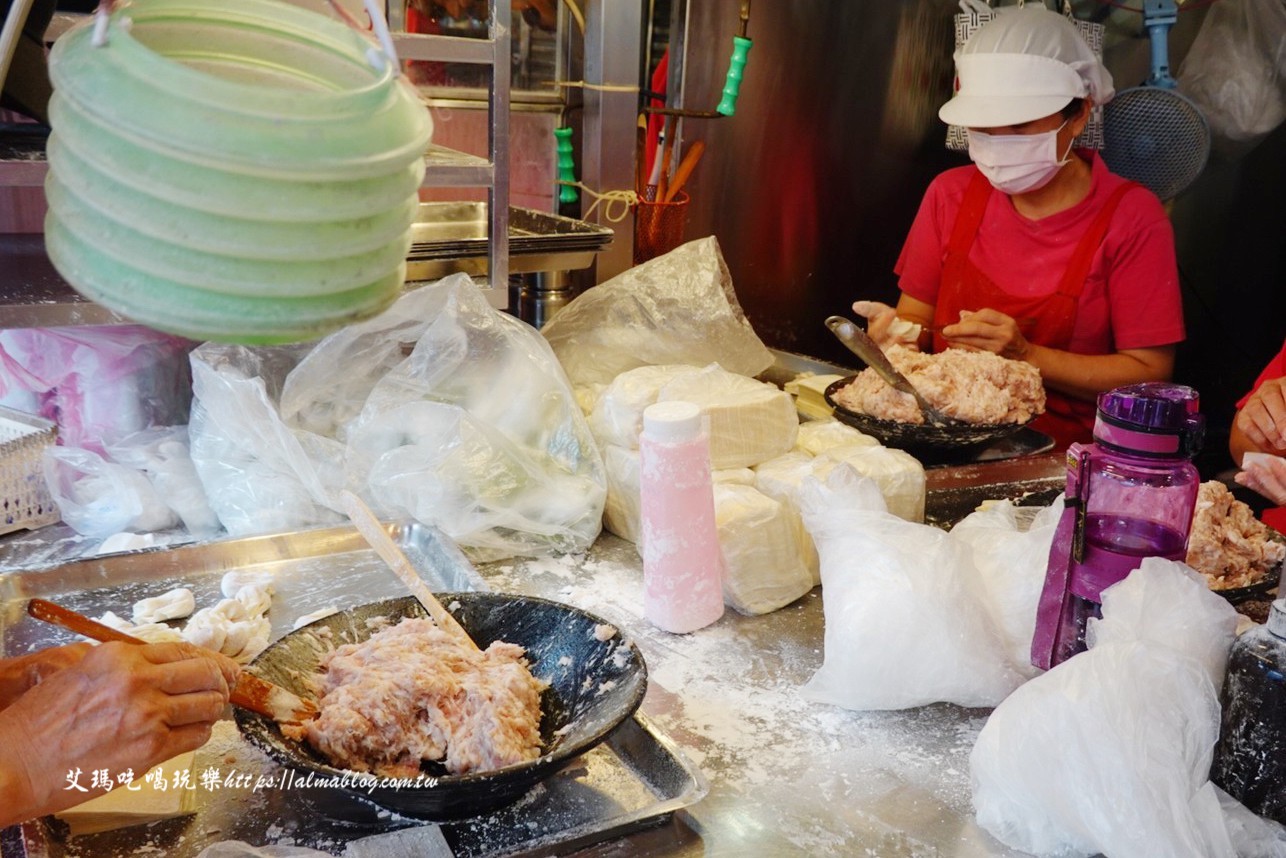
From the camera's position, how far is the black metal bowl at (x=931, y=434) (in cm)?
227

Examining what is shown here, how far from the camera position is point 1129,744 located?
3.54 ft

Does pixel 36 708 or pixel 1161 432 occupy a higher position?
pixel 1161 432

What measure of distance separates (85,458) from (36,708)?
0.99 metres

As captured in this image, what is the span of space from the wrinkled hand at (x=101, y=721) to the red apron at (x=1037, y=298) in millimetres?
2386

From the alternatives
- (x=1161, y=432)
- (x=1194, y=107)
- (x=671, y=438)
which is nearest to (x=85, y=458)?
(x=671, y=438)

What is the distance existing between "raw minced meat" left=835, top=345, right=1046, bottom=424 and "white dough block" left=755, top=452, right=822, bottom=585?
0.47 m

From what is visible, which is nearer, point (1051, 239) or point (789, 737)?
point (789, 737)

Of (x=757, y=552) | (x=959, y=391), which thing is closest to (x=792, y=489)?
(x=757, y=552)

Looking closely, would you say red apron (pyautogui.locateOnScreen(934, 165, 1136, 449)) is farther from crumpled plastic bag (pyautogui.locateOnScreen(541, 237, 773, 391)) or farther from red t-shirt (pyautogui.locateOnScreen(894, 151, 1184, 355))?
crumpled plastic bag (pyautogui.locateOnScreen(541, 237, 773, 391))

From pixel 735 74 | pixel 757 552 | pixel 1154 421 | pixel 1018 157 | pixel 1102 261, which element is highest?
pixel 735 74

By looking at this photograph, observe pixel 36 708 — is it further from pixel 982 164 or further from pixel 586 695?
pixel 982 164

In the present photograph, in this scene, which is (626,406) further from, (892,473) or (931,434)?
(931,434)

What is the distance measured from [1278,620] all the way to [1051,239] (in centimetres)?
214

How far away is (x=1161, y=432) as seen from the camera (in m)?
1.25
